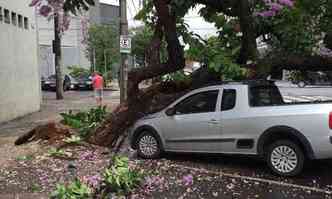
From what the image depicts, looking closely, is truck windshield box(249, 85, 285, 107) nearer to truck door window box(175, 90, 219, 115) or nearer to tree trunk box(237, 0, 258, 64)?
truck door window box(175, 90, 219, 115)

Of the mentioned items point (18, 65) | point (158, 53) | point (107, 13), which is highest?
point (107, 13)

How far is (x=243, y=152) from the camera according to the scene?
404 inches

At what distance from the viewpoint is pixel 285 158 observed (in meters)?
9.59

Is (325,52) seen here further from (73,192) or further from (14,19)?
(14,19)

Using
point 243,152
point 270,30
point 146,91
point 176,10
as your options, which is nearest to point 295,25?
point 270,30

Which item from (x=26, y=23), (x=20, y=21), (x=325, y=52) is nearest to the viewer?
(x=325, y=52)

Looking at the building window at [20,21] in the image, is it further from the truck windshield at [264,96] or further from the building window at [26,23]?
the truck windshield at [264,96]

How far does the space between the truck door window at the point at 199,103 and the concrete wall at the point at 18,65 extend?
1068 centimetres

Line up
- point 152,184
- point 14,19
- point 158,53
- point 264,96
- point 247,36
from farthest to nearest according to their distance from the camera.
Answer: point 14,19 < point 158,53 < point 247,36 < point 264,96 < point 152,184

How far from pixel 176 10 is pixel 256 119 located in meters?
4.61

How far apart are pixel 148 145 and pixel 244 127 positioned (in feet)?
8.06

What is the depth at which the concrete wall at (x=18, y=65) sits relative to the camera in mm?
20875

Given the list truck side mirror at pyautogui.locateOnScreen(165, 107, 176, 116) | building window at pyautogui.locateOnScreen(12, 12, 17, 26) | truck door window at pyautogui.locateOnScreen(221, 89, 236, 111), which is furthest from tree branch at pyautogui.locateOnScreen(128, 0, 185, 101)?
building window at pyautogui.locateOnScreen(12, 12, 17, 26)

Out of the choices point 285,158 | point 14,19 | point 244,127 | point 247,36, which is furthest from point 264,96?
point 14,19
